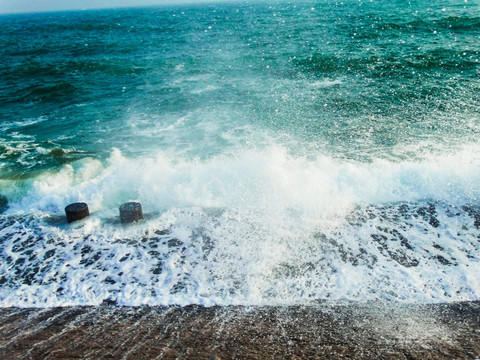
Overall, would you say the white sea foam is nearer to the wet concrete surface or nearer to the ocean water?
the ocean water

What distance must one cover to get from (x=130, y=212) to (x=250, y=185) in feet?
9.15

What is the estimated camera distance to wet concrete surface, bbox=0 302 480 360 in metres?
3.47

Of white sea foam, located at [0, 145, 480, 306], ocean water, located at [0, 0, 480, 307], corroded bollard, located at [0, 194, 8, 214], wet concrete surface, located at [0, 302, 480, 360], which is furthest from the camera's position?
corroded bollard, located at [0, 194, 8, 214]

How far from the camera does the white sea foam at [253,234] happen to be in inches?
184

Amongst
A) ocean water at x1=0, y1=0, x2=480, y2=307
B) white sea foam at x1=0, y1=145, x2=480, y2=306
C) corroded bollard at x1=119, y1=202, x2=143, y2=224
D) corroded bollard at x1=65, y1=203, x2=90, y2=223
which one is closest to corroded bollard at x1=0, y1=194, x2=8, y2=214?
ocean water at x1=0, y1=0, x2=480, y2=307

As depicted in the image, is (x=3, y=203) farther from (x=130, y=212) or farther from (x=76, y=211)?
(x=130, y=212)

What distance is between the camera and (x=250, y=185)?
755 cm

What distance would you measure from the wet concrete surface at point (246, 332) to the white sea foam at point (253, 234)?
25 cm

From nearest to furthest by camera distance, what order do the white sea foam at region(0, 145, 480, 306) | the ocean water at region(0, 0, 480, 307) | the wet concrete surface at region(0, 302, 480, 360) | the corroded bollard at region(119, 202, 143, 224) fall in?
the wet concrete surface at region(0, 302, 480, 360), the white sea foam at region(0, 145, 480, 306), the ocean water at region(0, 0, 480, 307), the corroded bollard at region(119, 202, 143, 224)

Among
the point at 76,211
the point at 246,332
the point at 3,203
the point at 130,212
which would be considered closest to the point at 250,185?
the point at 130,212

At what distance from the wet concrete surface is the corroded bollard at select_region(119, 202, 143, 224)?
229cm

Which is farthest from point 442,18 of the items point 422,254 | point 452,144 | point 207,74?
point 422,254

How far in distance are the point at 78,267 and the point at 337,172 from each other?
6.13 m

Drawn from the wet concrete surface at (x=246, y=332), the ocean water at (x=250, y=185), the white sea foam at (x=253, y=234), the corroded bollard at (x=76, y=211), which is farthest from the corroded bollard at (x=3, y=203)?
the wet concrete surface at (x=246, y=332)
